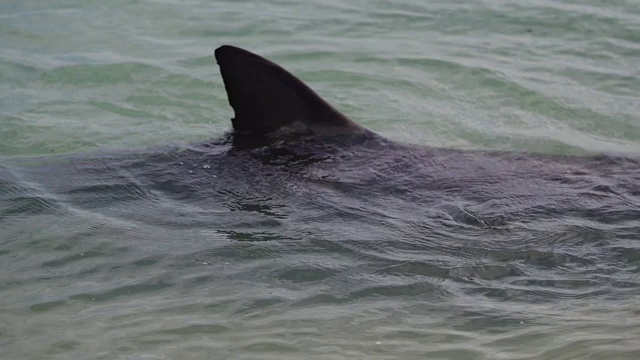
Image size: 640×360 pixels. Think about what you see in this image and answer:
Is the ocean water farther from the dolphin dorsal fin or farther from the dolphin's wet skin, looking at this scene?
the dolphin dorsal fin

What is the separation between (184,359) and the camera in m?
4.32

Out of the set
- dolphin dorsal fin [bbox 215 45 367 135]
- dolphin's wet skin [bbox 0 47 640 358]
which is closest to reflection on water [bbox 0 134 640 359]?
dolphin's wet skin [bbox 0 47 640 358]

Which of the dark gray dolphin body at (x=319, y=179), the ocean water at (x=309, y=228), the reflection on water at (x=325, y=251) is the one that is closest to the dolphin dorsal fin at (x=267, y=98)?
Answer: the dark gray dolphin body at (x=319, y=179)

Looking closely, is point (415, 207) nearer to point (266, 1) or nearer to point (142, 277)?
point (142, 277)

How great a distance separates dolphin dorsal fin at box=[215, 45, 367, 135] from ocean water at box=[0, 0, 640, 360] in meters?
0.61

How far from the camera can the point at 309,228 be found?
5543 mm

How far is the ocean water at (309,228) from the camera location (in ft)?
14.9

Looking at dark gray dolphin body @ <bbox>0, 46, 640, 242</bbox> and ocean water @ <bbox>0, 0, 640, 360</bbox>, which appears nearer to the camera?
ocean water @ <bbox>0, 0, 640, 360</bbox>

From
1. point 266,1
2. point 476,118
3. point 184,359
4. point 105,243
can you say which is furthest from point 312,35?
point 184,359

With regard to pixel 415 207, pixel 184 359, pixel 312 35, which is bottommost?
pixel 184 359

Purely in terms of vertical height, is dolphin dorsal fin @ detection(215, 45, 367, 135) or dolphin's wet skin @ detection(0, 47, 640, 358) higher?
dolphin dorsal fin @ detection(215, 45, 367, 135)

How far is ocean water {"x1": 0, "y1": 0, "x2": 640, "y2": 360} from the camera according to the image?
14.9ft

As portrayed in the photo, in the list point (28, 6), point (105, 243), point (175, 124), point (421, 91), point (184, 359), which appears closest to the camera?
point (184, 359)

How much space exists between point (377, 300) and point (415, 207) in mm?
1004
